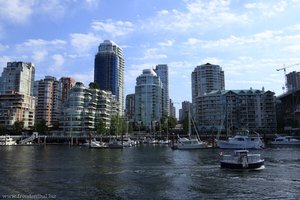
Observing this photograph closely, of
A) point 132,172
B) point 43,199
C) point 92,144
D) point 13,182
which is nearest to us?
point 43,199

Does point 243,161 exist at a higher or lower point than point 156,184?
higher

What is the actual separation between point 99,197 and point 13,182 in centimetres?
1720

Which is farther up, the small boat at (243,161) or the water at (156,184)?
the small boat at (243,161)

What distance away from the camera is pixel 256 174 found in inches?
2163

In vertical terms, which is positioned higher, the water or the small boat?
the small boat

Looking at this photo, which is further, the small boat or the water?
the small boat

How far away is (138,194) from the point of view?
1550 inches

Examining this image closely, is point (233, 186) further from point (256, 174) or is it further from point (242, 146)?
point (242, 146)

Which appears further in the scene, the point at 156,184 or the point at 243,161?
the point at 243,161

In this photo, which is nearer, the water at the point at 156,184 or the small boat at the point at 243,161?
the water at the point at 156,184

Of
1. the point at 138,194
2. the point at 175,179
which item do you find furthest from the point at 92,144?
the point at 138,194

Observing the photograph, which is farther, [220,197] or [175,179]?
[175,179]

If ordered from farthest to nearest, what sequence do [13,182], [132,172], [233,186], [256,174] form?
[132,172] < [256,174] < [13,182] < [233,186]

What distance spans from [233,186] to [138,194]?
13241mm
